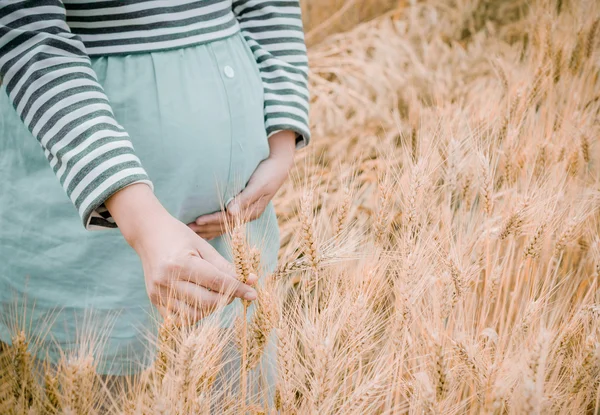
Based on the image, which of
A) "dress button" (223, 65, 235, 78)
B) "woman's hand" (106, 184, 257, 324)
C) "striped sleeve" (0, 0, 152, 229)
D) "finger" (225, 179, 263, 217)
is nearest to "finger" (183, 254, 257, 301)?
"woman's hand" (106, 184, 257, 324)

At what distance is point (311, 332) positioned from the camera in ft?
2.06

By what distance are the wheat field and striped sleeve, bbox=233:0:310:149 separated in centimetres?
12

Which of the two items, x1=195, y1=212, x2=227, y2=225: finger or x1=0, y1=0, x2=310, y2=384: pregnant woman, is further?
x1=195, y1=212, x2=227, y2=225: finger

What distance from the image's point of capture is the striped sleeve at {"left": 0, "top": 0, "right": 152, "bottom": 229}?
611mm

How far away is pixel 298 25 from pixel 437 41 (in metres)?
1.26

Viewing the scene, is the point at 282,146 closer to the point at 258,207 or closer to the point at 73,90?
the point at 258,207

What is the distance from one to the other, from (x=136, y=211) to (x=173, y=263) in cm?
9

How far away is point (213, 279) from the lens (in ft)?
1.89

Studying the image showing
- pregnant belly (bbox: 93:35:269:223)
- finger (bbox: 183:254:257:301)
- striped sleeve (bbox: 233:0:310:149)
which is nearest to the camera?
finger (bbox: 183:254:257:301)

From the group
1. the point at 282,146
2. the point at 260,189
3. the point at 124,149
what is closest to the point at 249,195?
the point at 260,189

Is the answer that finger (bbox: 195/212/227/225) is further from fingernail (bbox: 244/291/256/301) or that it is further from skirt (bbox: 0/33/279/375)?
fingernail (bbox: 244/291/256/301)

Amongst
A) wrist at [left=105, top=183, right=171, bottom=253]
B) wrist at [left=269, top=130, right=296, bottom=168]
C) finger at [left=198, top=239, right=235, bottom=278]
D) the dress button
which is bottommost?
wrist at [left=269, top=130, right=296, bottom=168]

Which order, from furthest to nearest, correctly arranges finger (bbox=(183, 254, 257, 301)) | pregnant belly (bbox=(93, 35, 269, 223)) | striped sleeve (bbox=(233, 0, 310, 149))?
striped sleeve (bbox=(233, 0, 310, 149)) → pregnant belly (bbox=(93, 35, 269, 223)) → finger (bbox=(183, 254, 257, 301))

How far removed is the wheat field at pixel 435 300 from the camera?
0.59 meters
